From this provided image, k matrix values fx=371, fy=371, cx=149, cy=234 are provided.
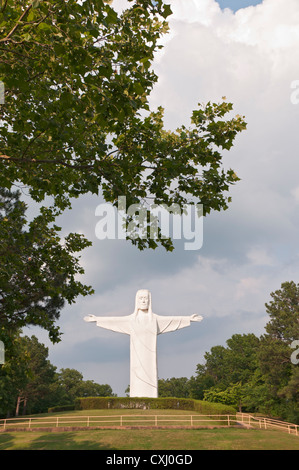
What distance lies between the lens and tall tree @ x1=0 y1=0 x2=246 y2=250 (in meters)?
5.52

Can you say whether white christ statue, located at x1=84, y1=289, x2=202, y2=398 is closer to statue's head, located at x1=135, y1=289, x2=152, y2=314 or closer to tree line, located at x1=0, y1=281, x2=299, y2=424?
statue's head, located at x1=135, y1=289, x2=152, y2=314

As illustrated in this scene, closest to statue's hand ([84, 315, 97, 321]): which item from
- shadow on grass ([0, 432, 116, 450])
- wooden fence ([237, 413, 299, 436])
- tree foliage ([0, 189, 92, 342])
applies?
wooden fence ([237, 413, 299, 436])

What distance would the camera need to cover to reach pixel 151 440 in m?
16.3

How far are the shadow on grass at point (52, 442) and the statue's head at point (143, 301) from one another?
17.6 meters

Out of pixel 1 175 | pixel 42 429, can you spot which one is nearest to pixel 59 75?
pixel 1 175

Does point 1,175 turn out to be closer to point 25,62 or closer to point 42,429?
point 25,62

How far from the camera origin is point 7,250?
9.06m

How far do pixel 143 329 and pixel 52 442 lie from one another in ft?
64.3

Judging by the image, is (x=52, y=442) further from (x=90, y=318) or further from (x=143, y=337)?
(x=143, y=337)

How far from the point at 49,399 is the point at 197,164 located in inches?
2112

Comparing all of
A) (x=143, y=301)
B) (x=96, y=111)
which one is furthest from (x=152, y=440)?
(x=143, y=301)

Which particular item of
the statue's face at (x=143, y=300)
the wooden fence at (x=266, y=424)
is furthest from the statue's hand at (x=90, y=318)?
the wooden fence at (x=266, y=424)

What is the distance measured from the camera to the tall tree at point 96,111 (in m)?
5.52

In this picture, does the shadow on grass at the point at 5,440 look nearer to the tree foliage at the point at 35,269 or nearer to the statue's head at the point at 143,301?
the tree foliage at the point at 35,269
